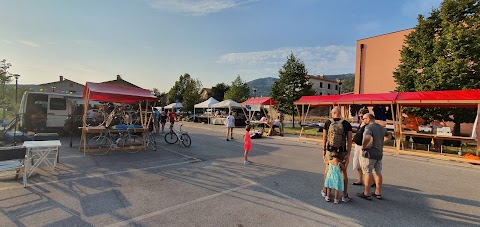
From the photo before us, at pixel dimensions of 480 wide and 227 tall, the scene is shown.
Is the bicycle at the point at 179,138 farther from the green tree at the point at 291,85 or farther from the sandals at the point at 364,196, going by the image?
the green tree at the point at 291,85

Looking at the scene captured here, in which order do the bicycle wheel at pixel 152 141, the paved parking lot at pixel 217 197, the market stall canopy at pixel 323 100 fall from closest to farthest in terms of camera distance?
1. the paved parking lot at pixel 217 197
2. the bicycle wheel at pixel 152 141
3. the market stall canopy at pixel 323 100

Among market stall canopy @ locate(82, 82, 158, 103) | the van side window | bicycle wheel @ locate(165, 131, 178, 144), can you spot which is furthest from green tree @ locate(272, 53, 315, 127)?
the van side window

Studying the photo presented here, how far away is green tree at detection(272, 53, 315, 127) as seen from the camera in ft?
79.3

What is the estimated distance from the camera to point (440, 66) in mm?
13984

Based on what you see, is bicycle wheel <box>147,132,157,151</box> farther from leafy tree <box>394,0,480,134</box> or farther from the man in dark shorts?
leafy tree <box>394,0,480,134</box>

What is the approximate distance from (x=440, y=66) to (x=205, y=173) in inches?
589

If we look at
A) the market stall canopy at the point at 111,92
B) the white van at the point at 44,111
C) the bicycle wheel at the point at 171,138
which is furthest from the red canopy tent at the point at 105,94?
the white van at the point at 44,111

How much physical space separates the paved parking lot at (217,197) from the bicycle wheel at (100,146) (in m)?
1.10

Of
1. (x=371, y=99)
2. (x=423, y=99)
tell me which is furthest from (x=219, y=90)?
(x=423, y=99)

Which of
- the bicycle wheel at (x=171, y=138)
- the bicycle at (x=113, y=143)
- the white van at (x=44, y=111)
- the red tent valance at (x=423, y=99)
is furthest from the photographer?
the white van at (x=44, y=111)

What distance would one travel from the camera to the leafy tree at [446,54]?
13641 mm

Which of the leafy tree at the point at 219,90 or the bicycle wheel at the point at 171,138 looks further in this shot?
the leafy tree at the point at 219,90

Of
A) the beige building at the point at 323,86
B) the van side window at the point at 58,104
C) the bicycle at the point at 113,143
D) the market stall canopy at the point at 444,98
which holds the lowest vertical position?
the bicycle at the point at 113,143

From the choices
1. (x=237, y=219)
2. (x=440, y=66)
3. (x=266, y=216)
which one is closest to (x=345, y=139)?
(x=266, y=216)
